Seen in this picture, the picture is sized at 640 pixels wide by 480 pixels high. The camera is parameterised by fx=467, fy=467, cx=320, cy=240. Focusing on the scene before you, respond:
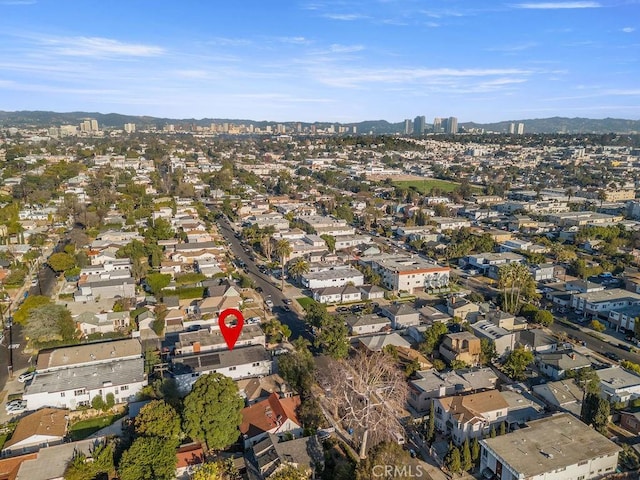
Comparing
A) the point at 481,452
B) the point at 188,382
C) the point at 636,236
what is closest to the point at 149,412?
the point at 188,382

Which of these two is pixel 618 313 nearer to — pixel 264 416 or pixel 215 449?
pixel 264 416

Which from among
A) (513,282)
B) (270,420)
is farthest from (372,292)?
(270,420)

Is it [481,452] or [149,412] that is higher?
[149,412]

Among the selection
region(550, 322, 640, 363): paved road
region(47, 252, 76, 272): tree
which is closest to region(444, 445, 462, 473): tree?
region(550, 322, 640, 363): paved road

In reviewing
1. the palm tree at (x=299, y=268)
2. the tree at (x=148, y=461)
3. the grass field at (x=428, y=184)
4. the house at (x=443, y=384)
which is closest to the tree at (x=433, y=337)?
the house at (x=443, y=384)

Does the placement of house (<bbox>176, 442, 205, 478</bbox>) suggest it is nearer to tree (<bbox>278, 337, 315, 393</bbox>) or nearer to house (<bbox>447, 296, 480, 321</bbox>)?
tree (<bbox>278, 337, 315, 393</bbox>)

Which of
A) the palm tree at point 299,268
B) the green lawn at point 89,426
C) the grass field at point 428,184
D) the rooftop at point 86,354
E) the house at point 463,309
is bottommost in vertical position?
the green lawn at point 89,426

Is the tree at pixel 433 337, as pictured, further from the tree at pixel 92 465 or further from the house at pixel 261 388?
the tree at pixel 92 465
